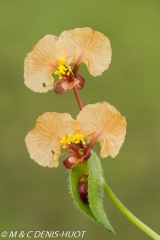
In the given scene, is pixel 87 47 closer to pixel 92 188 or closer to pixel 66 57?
pixel 66 57

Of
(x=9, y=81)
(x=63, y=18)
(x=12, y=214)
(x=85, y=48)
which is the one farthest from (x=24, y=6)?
(x=85, y=48)

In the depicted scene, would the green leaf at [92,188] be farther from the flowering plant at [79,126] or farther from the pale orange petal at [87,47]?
the pale orange petal at [87,47]

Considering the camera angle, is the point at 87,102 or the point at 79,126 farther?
the point at 87,102

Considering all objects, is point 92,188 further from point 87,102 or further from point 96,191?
point 87,102

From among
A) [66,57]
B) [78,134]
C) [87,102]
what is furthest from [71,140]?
[87,102]

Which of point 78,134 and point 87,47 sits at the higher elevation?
point 87,47

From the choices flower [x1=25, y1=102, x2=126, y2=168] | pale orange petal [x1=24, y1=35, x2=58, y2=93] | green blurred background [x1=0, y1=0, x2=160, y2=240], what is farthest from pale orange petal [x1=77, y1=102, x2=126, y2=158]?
green blurred background [x1=0, y1=0, x2=160, y2=240]
